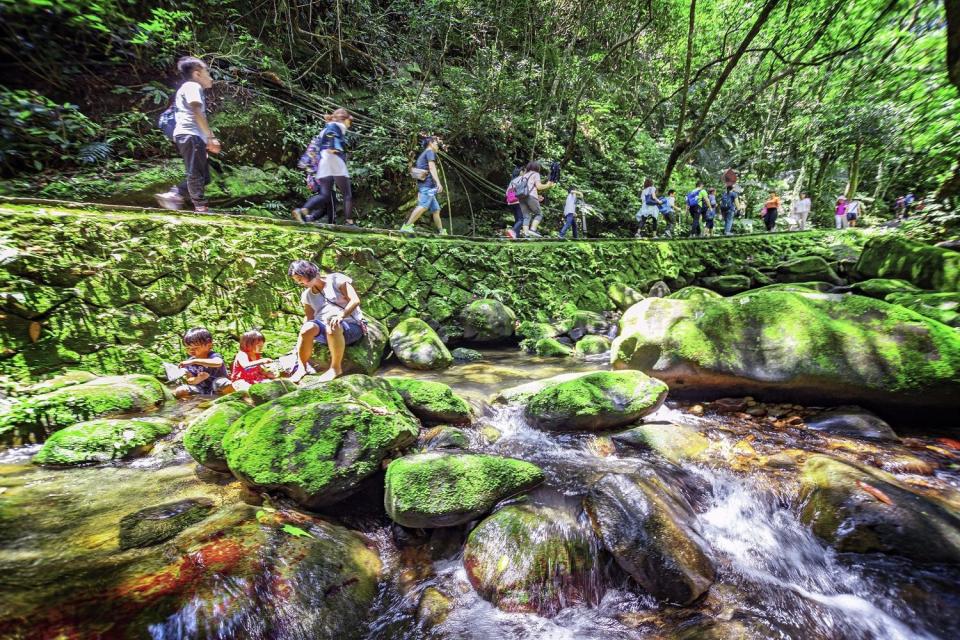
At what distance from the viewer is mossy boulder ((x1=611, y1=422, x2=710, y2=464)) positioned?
3.21m

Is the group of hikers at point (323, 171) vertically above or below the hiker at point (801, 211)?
below

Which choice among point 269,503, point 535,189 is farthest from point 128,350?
point 535,189

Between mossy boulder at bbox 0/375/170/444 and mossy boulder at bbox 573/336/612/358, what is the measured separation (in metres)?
5.72

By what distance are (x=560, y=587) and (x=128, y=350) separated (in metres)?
4.84

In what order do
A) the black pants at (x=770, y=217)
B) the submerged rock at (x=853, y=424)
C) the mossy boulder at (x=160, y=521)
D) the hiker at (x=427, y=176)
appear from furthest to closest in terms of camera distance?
1. the black pants at (x=770, y=217)
2. the hiker at (x=427, y=176)
3. the submerged rock at (x=853, y=424)
4. the mossy boulder at (x=160, y=521)

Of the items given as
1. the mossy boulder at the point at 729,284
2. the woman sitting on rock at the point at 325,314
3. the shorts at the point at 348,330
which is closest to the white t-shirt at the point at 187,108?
the woman sitting on rock at the point at 325,314

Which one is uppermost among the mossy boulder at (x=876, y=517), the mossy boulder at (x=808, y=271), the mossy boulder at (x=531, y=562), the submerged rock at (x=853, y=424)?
the mossy boulder at (x=808, y=271)

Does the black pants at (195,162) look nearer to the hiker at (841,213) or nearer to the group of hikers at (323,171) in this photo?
the group of hikers at (323,171)

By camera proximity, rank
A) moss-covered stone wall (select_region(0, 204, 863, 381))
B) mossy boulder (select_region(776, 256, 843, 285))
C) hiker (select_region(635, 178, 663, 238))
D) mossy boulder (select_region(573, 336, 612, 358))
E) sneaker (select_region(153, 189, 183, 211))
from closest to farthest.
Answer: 1. moss-covered stone wall (select_region(0, 204, 863, 381))
2. sneaker (select_region(153, 189, 183, 211))
3. mossy boulder (select_region(573, 336, 612, 358))
4. mossy boulder (select_region(776, 256, 843, 285))
5. hiker (select_region(635, 178, 663, 238))

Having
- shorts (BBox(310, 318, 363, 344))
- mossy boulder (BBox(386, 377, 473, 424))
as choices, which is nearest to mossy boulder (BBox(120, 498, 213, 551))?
mossy boulder (BBox(386, 377, 473, 424))

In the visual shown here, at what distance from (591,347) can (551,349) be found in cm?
71

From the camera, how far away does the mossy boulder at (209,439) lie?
8.95ft

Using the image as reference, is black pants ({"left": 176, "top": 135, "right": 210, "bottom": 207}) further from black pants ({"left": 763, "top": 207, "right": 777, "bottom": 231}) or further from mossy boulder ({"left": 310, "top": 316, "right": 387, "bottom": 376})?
black pants ({"left": 763, "top": 207, "right": 777, "bottom": 231})

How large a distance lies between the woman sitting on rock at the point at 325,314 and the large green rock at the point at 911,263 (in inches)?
→ 369
